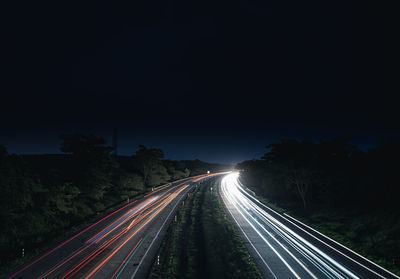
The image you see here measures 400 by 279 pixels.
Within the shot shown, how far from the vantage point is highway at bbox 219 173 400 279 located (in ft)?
46.4

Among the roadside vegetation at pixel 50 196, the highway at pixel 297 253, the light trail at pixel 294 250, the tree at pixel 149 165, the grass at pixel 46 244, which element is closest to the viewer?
the highway at pixel 297 253

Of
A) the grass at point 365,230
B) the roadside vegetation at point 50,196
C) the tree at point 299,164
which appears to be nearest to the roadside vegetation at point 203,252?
the grass at point 365,230

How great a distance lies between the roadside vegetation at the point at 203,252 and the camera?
14227 millimetres

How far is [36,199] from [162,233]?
16003 mm

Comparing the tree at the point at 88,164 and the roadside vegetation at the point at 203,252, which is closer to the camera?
the roadside vegetation at the point at 203,252

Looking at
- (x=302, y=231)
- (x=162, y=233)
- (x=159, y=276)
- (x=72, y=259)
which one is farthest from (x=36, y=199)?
A: (x=302, y=231)

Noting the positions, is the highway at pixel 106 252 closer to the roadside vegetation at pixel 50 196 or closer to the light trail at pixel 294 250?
the roadside vegetation at pixel 50 196

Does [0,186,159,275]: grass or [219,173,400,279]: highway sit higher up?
[0,186,159,275]: grass

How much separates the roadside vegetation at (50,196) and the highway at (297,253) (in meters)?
20.3

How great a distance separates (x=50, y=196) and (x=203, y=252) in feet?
66.3

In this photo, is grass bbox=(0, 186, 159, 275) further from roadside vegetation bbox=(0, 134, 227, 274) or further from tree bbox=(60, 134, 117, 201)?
tree bbox=(60, 134, 117, 201)

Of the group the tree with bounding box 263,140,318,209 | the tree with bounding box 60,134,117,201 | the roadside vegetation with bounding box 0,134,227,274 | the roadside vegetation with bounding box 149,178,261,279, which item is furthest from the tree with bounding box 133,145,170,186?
the tree with bounding box 263,140,318,209

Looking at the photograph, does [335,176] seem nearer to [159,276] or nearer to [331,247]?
[331,247]

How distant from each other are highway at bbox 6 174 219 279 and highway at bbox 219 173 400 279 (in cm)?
949
